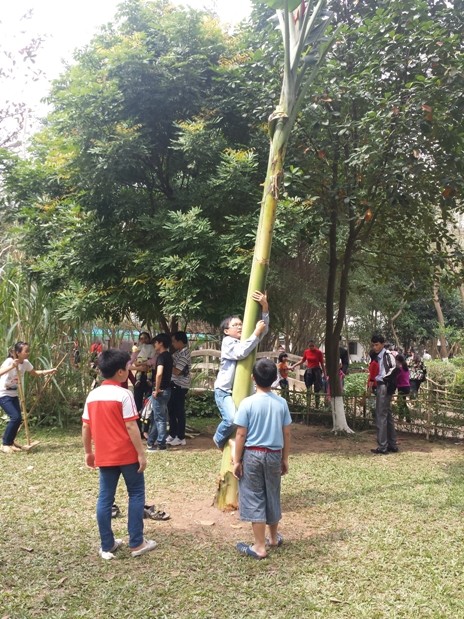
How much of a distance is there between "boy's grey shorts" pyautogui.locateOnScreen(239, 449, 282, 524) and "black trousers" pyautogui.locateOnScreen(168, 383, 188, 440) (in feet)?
14.9

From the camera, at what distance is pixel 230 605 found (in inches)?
132

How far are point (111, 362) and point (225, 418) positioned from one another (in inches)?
53.9

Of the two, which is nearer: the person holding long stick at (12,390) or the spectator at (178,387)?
the person holding long stick at (12,390)

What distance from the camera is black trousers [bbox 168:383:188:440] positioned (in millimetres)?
8539

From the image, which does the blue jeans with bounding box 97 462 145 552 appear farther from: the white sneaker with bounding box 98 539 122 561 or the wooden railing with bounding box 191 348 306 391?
the wooden railing with bounding box 191 348 306 391

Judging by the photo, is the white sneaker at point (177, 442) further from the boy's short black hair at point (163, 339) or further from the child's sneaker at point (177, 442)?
the boy's short black hair at point (163, 339)

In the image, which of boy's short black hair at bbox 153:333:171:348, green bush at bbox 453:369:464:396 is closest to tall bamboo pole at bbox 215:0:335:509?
boy's short black hair at bbox 153:333:171:348

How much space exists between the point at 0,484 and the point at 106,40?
6.73 metres

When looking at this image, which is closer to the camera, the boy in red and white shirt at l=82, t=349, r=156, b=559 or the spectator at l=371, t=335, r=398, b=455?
the boy in red and white shirt at l=82, t=349, r=156, b=559

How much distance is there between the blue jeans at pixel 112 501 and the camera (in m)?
3.93

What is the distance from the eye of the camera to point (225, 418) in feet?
16.1

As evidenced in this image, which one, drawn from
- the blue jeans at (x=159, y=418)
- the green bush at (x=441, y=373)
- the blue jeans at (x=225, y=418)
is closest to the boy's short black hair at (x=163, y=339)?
the blue jeans at (x=159, y=418)

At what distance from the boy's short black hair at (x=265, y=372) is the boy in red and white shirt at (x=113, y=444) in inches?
37.5

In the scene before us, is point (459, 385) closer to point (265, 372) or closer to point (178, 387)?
point (178, 387)
